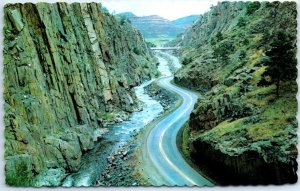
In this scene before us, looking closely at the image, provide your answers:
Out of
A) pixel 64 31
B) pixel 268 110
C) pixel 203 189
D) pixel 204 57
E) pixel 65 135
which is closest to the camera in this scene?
pixel 203 189

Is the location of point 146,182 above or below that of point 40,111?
below

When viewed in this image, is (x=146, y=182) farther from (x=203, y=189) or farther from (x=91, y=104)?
(x=91, y=104)

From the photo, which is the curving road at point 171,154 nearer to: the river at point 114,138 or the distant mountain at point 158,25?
the river at point 114,138

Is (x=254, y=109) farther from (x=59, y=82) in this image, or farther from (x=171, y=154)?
(x=59, y=82)

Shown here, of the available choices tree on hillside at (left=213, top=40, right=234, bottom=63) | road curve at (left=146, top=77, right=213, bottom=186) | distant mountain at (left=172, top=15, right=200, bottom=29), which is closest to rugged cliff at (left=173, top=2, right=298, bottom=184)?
tree on hillside at (left=213, top=40, right=234, bottom=63)

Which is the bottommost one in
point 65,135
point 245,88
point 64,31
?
point 65,135

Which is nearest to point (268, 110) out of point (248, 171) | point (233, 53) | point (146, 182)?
point (248, 171)

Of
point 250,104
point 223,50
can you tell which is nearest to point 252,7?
point 250,104
